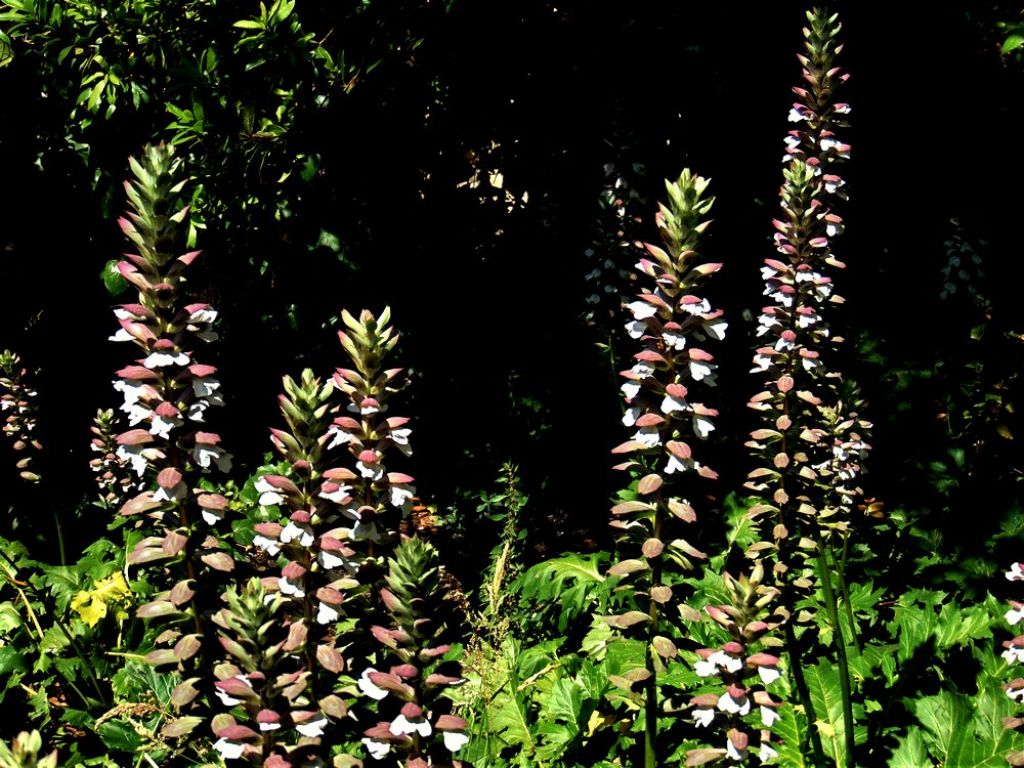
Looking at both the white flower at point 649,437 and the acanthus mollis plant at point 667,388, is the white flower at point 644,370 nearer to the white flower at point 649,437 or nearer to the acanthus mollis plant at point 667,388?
the acanthus mollis plant at point 667,388

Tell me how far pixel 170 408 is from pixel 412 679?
78cm

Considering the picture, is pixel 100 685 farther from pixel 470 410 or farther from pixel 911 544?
pixel 911 544

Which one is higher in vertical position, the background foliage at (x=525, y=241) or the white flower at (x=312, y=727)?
the background foliage at (x=525, y=241)

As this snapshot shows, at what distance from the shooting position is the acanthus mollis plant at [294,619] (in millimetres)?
1637

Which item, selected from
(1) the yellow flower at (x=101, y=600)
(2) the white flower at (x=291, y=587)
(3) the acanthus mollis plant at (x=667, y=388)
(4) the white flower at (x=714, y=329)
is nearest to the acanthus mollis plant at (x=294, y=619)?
(2) the white flower at (x=291, y=587)

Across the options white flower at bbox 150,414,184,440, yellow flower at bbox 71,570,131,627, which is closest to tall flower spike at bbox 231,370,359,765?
white flower at bbox 150,414,184,440

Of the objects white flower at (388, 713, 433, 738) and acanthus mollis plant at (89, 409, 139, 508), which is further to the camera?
acanthus mollis plant at (89, 409, 139, 508)

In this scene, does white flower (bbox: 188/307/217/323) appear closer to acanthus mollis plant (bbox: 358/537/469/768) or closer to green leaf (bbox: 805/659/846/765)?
acanthus mollis plant (bbox: 358/537/469/768)

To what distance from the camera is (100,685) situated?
3127 millimetres

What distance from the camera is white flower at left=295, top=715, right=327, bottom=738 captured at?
5.44 feet

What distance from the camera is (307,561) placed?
1832 millimetres

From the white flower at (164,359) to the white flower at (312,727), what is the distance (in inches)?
31.5

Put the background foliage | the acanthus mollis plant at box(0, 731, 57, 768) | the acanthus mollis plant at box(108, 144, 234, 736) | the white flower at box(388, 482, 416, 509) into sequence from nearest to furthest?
the acanthus mollis plant at box(0, 731, 57, 768)
the acanthus mollis plant at box(108, 144, 234, 736)
the white flower at box(388, 482, 416, 509)
the background foliage

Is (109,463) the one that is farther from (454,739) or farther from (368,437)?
(454,739)
